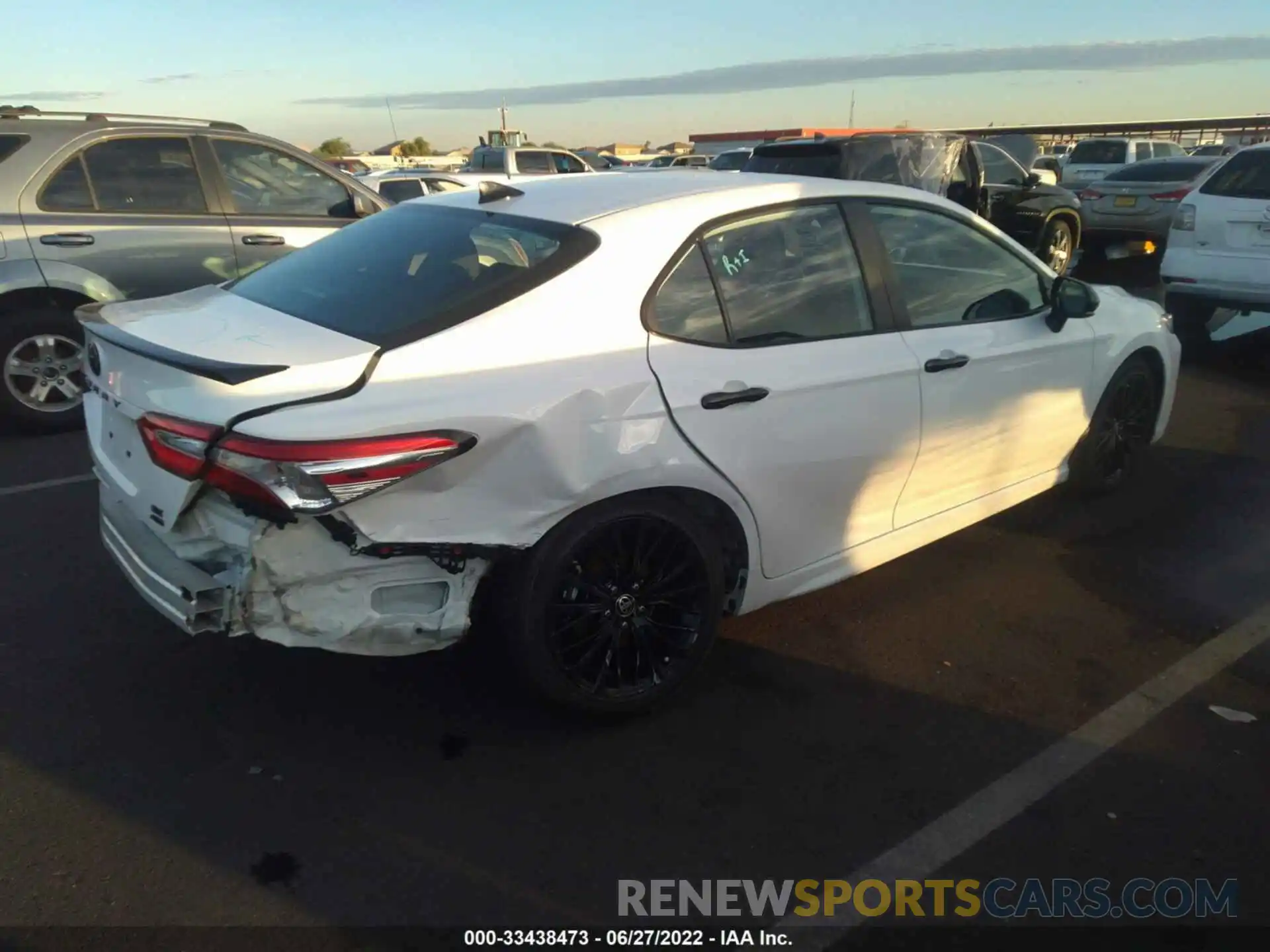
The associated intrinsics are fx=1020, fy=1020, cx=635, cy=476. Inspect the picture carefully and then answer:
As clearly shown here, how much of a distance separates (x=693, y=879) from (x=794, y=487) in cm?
132

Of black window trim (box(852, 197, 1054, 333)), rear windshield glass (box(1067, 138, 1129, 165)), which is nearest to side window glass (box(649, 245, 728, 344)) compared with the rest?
black window trim (box(852, 197, 1054, 333))

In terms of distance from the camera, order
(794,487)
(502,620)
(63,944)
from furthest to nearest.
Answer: (794,487), (502,620), (63,944)

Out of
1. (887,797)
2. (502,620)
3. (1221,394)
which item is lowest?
(1221,394)

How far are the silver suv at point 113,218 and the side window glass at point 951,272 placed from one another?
3.94 metres

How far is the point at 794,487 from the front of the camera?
3.39 meters

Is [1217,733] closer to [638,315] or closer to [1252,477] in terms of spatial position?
[638,315]

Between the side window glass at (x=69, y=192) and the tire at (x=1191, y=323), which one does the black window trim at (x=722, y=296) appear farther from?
the tire at (x=1191, y=323)

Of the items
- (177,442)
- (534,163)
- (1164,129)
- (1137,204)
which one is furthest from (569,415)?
(1164,129)

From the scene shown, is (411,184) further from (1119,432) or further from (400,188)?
(1119,432)

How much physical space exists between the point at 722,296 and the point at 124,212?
480 cm

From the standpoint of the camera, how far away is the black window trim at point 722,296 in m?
3.14

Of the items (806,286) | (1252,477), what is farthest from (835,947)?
(1252,477)

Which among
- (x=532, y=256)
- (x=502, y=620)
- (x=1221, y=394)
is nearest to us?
(x=502, y=620)

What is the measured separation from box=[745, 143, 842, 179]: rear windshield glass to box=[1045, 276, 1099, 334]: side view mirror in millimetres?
5622
